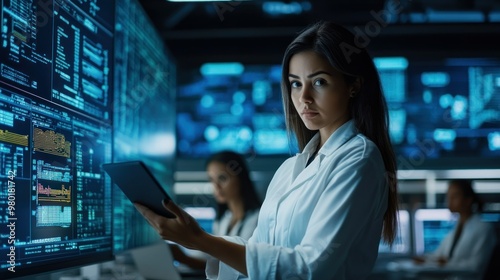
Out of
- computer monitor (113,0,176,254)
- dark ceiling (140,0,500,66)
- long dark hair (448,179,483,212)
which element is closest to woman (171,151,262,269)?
computer monitor (113,0,176,254)

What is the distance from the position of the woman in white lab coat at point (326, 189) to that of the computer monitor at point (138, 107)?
0.70 metres

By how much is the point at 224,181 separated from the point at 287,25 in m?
1.21

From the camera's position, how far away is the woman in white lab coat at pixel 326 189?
1.71m

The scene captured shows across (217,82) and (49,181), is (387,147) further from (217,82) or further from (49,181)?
(217,82)

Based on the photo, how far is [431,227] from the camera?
582 centimetres

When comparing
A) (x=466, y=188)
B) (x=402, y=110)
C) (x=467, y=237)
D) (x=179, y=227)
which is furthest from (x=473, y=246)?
(x=179, y=227)

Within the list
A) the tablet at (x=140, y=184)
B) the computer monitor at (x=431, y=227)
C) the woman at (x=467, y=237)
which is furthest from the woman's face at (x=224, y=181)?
the tablet at (x=140, y=184)

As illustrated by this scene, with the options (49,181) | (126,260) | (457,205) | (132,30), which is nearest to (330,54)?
(49,181)

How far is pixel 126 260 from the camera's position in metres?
3.39

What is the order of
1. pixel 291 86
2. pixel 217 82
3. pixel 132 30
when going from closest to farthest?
1. pixel 291 86
2. pixel 132 30
3. pixel 217 82

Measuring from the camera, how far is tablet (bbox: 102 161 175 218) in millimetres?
1643

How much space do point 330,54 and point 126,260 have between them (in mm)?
1906

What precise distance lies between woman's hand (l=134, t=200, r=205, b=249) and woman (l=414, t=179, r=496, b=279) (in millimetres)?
3834

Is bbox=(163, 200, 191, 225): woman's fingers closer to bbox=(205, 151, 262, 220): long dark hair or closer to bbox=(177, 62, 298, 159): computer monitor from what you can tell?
bbox=(205, 151, 262, 220): long dark hair
